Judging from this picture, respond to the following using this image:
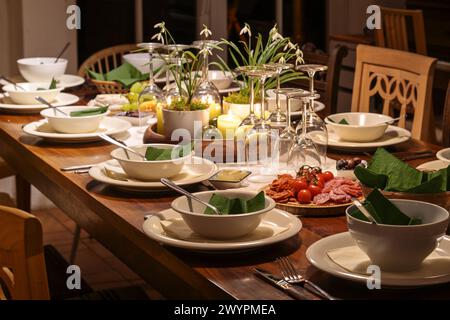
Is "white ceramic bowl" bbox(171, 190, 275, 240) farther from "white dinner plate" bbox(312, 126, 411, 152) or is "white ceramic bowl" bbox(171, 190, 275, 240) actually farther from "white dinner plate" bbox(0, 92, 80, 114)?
"white dinner plate" bbox(0, 92, 80, 114)

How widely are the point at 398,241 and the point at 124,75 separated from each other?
86.6 inches

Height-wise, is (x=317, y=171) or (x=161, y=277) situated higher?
(x=317, y=171)

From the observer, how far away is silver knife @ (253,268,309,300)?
1420mm

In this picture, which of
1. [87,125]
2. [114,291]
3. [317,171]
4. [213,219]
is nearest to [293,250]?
[213,219]

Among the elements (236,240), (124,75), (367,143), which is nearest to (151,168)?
(236,240)

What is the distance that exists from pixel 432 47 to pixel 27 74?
296 cm

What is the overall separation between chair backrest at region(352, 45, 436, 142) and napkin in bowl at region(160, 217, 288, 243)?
51.5 inches

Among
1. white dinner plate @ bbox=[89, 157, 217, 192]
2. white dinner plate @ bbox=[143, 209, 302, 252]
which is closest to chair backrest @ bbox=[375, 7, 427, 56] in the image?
white dinner plate @ bbox=[89, 157, 217, 192]

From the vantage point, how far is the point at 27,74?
3.49 meters

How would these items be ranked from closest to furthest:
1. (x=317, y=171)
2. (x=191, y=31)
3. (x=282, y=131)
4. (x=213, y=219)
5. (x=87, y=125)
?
(x=213, y=219) < (x=317, y=171) < (x=282, y=131) < (x=87, y=125) < (x=191, y=31)

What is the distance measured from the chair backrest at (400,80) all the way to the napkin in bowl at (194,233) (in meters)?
1.31

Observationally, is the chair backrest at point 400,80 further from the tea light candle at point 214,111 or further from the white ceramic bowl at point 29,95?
the white ceramic bowl at point 29,95

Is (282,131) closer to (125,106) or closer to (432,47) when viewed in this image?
(125,106)

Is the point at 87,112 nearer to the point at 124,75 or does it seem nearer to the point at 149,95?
the point at 149,95
